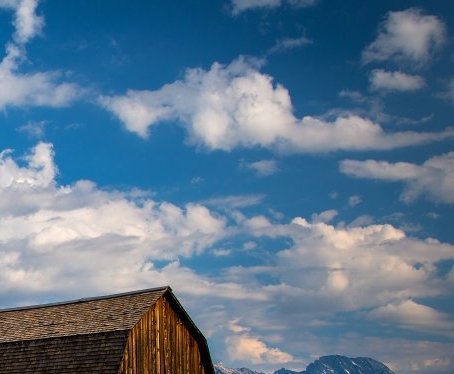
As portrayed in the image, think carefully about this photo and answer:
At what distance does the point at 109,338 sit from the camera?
108ft

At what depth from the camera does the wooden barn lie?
32.6 metres

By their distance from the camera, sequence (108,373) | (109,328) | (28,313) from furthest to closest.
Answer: (28,313) < (109,328) < (108,373)

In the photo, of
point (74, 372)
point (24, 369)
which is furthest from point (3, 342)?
point (74, 372)

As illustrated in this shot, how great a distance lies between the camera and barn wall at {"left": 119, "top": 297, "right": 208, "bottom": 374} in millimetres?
33031

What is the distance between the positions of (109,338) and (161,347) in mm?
3363

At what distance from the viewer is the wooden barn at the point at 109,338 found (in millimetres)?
32594

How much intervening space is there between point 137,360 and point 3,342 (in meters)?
7.80

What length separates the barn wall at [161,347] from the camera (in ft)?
108

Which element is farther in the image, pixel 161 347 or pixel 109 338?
pixel 161 347

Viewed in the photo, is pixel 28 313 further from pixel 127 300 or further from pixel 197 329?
pixel 197 329

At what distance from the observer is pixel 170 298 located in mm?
36375

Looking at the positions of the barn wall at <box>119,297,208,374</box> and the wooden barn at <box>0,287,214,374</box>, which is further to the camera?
the barn wall at <box>119,297,208,374</box>

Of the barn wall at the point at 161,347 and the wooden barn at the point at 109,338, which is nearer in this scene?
the wooden barn at the point at 109,338

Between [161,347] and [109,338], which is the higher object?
[109,338]
